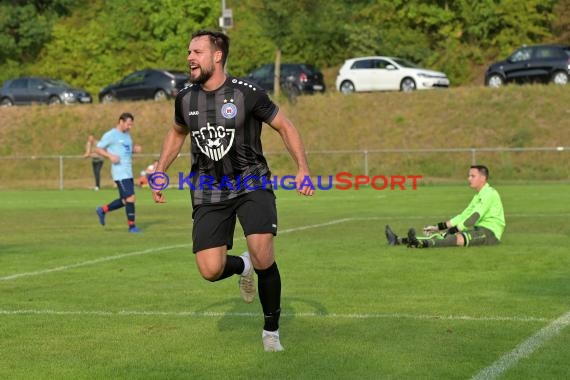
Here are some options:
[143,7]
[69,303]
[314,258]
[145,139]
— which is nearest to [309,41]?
[143,7]

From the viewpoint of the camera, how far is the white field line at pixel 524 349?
775cm

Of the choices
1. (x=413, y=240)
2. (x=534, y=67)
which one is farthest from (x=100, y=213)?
(x=534, y=67)

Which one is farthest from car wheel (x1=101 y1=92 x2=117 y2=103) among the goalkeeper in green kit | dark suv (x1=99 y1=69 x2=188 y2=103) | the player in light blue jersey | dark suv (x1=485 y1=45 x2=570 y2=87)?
the goalkeeper in green kit

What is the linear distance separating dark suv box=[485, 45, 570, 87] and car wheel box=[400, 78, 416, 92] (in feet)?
10.0

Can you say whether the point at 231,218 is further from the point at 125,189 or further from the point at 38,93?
the point at 38,93

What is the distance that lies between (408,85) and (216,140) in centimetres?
4257

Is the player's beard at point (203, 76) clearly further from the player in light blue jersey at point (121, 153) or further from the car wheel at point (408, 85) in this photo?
the car wheel at point (408, 85)

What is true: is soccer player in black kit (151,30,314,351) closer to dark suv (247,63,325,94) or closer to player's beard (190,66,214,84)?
player's beard (190,66,214,84)

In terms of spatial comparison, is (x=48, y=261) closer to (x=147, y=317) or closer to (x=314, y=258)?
(x=314, y=258)

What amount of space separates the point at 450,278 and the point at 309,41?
5188 cm

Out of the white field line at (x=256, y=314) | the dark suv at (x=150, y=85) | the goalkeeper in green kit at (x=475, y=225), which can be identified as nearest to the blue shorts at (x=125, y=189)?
the goalkeeper in green kit at (x=475, y=225)

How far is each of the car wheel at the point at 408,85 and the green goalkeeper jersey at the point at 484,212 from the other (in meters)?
34.3

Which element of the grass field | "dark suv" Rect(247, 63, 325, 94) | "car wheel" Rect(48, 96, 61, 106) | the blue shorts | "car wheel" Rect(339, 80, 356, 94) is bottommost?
the grass field

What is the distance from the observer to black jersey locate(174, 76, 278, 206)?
8680 mm
